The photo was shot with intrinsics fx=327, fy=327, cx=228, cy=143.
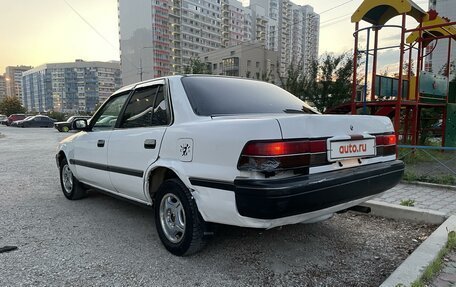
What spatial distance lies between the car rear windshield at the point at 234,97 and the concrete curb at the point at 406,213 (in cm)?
156

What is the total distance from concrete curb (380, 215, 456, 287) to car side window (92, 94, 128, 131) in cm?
324

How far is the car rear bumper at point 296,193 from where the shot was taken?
217cm

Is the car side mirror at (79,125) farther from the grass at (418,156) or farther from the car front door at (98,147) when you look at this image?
the grass at (418,156)

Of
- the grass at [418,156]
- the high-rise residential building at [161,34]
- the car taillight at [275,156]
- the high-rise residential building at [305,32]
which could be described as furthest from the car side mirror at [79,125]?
the high-rise residential building at [161,34]

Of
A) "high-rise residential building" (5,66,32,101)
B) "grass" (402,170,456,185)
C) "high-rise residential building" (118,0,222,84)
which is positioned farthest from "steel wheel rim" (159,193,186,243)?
"high-rise residential building" (5,66,32,101)

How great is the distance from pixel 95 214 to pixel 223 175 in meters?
2.71

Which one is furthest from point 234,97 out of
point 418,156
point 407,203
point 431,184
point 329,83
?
point 329,83

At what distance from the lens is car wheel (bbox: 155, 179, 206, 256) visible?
9.00ft

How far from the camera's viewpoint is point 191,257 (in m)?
2.97

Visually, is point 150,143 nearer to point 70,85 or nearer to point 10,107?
point 10,107

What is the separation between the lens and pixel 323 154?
2.46 meters

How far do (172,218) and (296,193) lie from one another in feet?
4.62

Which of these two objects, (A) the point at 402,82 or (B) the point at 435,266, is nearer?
(B) the point at 435,266

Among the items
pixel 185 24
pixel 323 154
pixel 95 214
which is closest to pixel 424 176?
pixel 323 154
